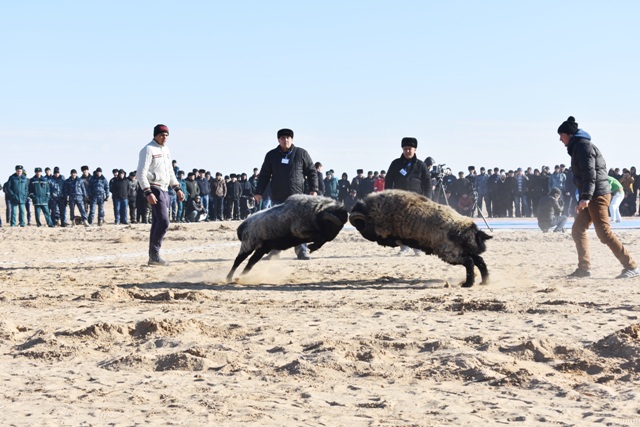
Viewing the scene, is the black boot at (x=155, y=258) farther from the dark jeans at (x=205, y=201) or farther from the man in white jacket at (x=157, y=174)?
the dark jeans at (x=205, y=201)

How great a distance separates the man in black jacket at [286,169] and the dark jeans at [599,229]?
3.62 meters

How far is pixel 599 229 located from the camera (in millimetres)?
11289

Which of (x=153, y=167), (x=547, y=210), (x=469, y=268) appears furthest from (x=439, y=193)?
(x=469, y=268)

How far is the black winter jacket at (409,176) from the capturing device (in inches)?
516

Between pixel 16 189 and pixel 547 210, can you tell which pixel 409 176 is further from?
pixel 16 189

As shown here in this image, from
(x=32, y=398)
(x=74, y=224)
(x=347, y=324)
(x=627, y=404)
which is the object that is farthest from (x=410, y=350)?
(x=74, y=224)

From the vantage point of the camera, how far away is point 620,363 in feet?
20.1

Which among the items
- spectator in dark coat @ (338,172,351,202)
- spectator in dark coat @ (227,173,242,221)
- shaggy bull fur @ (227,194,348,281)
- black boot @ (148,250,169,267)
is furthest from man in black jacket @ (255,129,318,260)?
spectator in dark coat @ (338,172,351,202)

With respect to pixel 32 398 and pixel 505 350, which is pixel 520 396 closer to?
pixel 505 350

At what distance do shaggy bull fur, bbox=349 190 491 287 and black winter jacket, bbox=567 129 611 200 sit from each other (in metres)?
1.51

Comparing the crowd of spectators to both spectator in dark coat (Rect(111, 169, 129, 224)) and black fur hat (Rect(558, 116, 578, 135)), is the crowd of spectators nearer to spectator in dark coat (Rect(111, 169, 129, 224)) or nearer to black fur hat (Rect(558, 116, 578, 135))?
spectator in dark coat (Rect(111, 169, 129, 224))

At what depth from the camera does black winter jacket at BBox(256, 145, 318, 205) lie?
42.8 ft

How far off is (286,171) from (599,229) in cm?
430

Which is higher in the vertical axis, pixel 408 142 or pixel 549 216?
pixel 408 142
